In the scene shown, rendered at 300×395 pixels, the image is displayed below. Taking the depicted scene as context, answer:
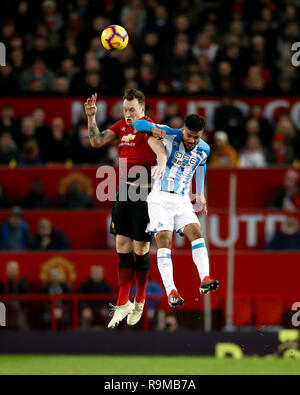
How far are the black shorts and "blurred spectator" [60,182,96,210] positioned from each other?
20.1 feet

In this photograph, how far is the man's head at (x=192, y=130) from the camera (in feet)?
37.2

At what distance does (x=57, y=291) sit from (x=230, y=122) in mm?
4426

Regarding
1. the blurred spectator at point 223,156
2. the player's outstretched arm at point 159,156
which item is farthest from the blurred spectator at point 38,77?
the player's outstretched arm at point 159,156

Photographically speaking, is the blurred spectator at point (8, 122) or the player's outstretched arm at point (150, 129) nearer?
the player's outstretched arm at point (150, 129)

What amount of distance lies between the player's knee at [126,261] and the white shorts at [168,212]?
749 millimetres

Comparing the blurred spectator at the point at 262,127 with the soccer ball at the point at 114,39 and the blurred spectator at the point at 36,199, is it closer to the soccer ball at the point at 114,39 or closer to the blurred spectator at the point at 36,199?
the blurred spectator at the point at 36,199

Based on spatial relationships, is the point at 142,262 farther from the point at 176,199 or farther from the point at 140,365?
the point at 140,365

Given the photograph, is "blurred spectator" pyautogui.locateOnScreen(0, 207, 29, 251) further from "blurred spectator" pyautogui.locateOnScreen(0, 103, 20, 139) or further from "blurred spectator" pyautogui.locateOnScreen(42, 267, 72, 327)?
"blurred spectator" pyautogui.locateOnScreen(0, 103, 20, 139)

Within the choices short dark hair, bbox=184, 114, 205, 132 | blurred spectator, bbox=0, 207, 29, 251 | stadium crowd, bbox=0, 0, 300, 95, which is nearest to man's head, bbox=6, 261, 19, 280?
blurred spectator, bbox=0, 207, 29, 251

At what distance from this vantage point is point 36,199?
18281 millimetres

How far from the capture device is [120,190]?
39.5 feet

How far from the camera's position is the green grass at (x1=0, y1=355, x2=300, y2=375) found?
621 inches

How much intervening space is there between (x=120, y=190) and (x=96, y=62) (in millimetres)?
7755
